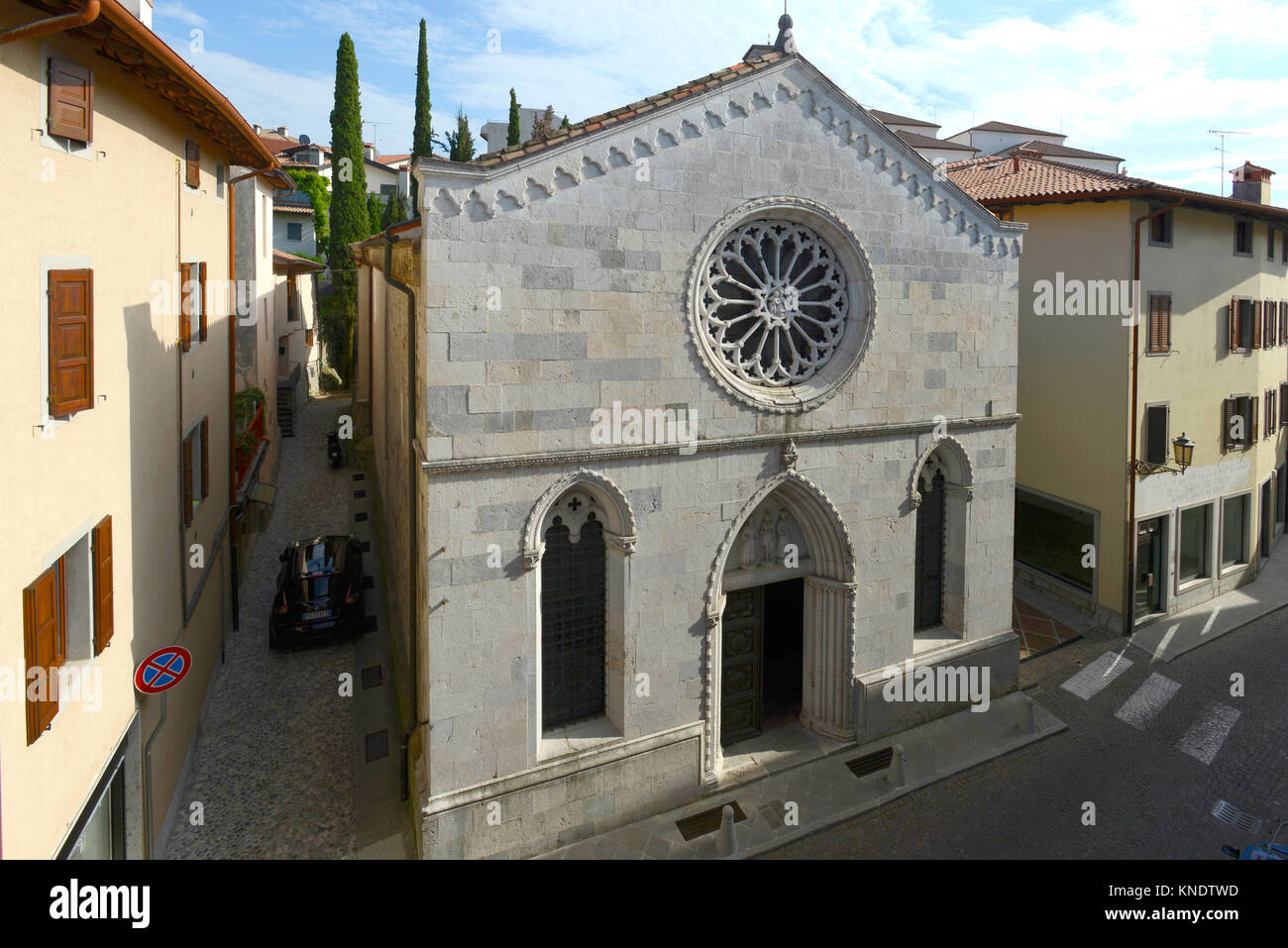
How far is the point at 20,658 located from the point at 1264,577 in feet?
90.7

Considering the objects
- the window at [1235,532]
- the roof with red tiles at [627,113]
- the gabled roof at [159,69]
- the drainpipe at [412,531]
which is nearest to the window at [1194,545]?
the window at [1235,532]

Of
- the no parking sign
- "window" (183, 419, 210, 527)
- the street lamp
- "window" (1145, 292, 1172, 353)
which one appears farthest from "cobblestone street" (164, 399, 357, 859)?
"window" (1145, 292, 1172, 353)

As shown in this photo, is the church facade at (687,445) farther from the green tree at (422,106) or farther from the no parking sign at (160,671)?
the green tree at (422,106)

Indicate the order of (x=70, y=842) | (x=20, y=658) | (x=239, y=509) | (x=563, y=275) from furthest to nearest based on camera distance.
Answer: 1. (x=239, y=509)
2. (x=563, y=275)
3. (x=70, y=842)
4. (x=20, y=658)

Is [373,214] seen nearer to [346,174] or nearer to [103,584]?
[346,174]

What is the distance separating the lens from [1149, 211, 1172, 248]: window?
58.5ft

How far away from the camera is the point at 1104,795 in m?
12.0

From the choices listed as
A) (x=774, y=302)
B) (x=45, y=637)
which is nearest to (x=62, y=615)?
(x=45, y=637)

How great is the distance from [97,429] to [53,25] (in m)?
3.70

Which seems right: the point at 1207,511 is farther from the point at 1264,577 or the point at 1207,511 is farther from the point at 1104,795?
the point at 1104,795

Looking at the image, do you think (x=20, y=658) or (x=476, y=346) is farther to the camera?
(x=476, y=346)

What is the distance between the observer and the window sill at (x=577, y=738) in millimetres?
10297

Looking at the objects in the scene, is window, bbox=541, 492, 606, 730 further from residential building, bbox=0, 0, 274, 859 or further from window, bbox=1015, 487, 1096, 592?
window, bbox=1015, 487, 1096, 592

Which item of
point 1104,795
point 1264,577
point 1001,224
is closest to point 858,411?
point 1001,224
